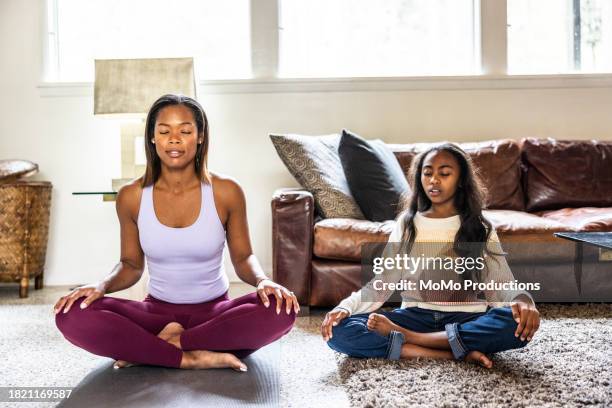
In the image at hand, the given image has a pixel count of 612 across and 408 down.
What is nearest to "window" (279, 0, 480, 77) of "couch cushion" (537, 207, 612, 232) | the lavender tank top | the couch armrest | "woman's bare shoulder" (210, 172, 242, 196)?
"couch cushion" (537, 207, 612, 232)

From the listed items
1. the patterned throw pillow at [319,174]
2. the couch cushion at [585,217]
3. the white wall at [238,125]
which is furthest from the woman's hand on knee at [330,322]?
the white wall at [238,125]

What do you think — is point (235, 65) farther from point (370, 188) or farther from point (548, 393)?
point (548, 393)

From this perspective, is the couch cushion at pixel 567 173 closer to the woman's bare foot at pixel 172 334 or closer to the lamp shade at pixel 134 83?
the lamp shade at pixel 134 83

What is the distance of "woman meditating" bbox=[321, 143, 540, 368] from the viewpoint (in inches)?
70.9

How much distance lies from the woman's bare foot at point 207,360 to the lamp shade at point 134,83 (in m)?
1.56

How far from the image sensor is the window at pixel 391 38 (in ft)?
12.0

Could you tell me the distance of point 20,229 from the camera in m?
3.09

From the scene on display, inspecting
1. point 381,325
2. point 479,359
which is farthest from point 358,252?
point 479,359

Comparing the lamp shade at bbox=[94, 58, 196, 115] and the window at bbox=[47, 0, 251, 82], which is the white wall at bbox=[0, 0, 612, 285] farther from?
the lamp shade at bbox=[94, 58, 196, 115]

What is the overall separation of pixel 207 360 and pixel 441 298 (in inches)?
29.6

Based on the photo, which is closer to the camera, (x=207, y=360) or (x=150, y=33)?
(x=207, y=360)

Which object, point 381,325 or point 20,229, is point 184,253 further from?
point 20,229

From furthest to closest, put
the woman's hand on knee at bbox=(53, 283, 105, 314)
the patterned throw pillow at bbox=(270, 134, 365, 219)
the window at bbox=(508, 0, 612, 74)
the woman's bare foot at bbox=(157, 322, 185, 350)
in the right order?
the window at bbox=(508, 0, 612, 74) → the patterned throw pillow at bbox=(270, 134, 365, 219) → the woman's bare foot at bbox=(157, 322, 185, 350) → the woman's hand on knee at bbox=(53, 283, 105, 314)

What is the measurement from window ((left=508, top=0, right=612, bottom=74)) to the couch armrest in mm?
1832
